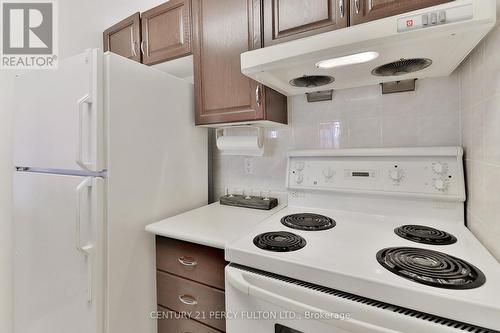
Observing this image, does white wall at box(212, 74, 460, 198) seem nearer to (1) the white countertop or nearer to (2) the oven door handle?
(1) the white countertop

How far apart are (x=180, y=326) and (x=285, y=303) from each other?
73cm

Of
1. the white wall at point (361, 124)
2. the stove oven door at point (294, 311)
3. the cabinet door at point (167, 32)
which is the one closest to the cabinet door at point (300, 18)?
the white wall at point (361, 124)

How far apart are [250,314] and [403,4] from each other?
121 cm

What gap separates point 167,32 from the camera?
1.48m

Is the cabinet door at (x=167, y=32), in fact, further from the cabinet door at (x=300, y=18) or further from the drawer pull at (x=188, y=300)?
the drawer pull at (x=188, y=300)

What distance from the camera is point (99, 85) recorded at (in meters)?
1.02

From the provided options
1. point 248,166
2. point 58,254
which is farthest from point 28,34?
point 248,166

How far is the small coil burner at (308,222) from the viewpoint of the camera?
1.04 meters

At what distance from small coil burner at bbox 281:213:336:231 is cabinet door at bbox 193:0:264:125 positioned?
0.54 metres

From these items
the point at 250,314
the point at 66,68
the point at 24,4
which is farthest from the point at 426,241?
the point at 24,4

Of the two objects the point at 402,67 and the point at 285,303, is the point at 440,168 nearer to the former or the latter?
the point at 402,67

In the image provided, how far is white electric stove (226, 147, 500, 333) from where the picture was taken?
575 millimetres

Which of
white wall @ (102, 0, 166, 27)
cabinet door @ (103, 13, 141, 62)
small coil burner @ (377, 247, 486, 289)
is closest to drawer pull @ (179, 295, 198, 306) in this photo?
small coil burner @ (377, 247, 486, 289)

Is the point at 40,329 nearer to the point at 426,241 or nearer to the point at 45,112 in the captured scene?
the point at 45,112
